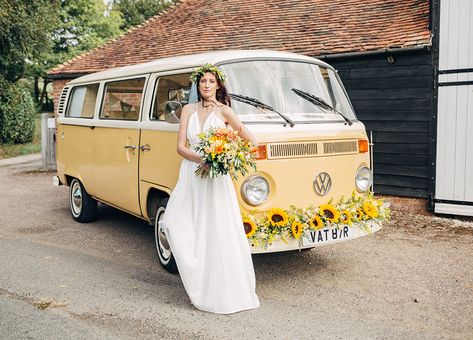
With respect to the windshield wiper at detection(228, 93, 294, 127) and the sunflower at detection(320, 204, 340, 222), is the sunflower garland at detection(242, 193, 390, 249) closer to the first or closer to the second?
A: the sunflower at detection(320, 204, 340, 222)

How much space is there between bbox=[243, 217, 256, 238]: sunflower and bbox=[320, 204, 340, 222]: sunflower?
2.47 feet

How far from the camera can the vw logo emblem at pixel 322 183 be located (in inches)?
212

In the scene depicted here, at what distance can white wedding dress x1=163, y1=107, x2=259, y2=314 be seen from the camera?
4.73 m

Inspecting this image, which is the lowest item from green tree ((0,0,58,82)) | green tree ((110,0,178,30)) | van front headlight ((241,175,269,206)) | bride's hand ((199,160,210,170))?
van front headlight ((241,175,269,206))

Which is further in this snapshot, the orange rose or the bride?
the bride

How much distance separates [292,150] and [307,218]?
652 millimetres

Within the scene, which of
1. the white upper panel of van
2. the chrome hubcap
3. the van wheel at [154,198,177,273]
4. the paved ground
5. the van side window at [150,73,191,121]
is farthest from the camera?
the chrome hubcap

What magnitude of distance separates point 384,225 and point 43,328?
18.7 feet

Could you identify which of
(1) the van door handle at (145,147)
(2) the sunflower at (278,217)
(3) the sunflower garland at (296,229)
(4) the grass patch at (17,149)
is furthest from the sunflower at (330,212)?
Answer: (4) the grass patch at (17,149)

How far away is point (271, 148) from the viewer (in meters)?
5.14

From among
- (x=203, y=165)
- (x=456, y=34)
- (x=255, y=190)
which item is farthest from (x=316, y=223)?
(x=456, y=34)

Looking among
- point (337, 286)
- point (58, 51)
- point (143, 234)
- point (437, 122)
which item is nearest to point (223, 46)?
point (437, 122)

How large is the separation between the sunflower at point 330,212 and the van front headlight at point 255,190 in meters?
0.59

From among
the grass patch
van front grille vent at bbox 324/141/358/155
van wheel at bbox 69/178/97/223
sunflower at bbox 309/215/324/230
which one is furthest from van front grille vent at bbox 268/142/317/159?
the grass patch
